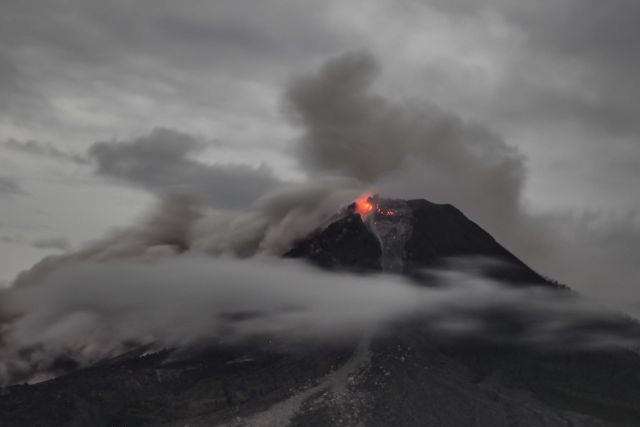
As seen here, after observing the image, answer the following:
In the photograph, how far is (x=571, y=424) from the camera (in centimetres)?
19212

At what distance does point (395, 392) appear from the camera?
19562cm

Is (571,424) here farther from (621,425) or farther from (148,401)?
(148,401)

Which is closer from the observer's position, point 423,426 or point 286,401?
point 423,426

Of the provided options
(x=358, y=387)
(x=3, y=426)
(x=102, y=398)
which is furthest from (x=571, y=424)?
(x=3, y=426)

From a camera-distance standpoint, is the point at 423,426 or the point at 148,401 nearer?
the point at 423,426

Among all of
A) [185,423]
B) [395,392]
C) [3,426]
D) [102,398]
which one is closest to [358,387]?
[395,392]

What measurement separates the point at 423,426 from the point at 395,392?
1575 centimetres

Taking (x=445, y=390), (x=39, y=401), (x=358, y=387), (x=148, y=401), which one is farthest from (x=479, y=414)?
(x=39, y=401)

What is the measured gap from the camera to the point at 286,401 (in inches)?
7648

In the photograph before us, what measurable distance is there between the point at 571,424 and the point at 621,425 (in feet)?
41.0

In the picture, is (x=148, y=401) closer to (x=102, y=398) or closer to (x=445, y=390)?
(x=102, y=398)

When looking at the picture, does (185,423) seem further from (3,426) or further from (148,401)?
(3,426)

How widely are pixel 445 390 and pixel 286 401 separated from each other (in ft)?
102

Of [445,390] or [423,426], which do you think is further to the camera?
[445,390]
